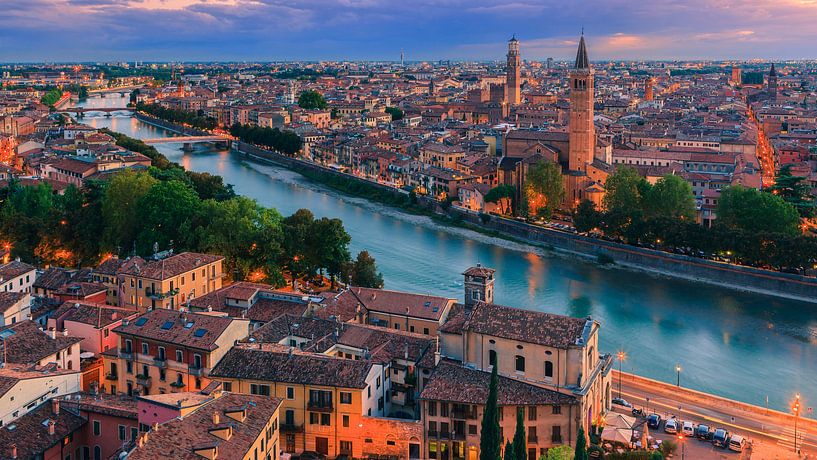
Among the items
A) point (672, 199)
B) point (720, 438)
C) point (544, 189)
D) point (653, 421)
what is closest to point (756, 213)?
point (672, 199)

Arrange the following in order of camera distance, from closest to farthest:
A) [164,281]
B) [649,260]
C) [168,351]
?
[168,351]
[164,281]
[649,260]

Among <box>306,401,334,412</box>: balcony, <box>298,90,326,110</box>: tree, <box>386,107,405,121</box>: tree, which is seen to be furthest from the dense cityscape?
<box>298,90,326,110</box>: tree

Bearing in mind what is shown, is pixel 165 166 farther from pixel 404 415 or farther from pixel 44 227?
pixel 404 415

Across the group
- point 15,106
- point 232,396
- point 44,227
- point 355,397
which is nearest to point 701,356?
point 355,397

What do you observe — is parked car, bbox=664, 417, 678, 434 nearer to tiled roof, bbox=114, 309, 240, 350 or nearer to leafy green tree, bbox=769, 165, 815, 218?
tiled roof, bbox=114, 309, 240, 350

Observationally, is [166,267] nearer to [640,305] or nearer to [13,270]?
[13,270]

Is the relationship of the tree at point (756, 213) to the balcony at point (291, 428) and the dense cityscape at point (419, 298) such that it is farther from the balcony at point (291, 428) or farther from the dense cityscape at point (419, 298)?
the balcony at point (291, 428)
